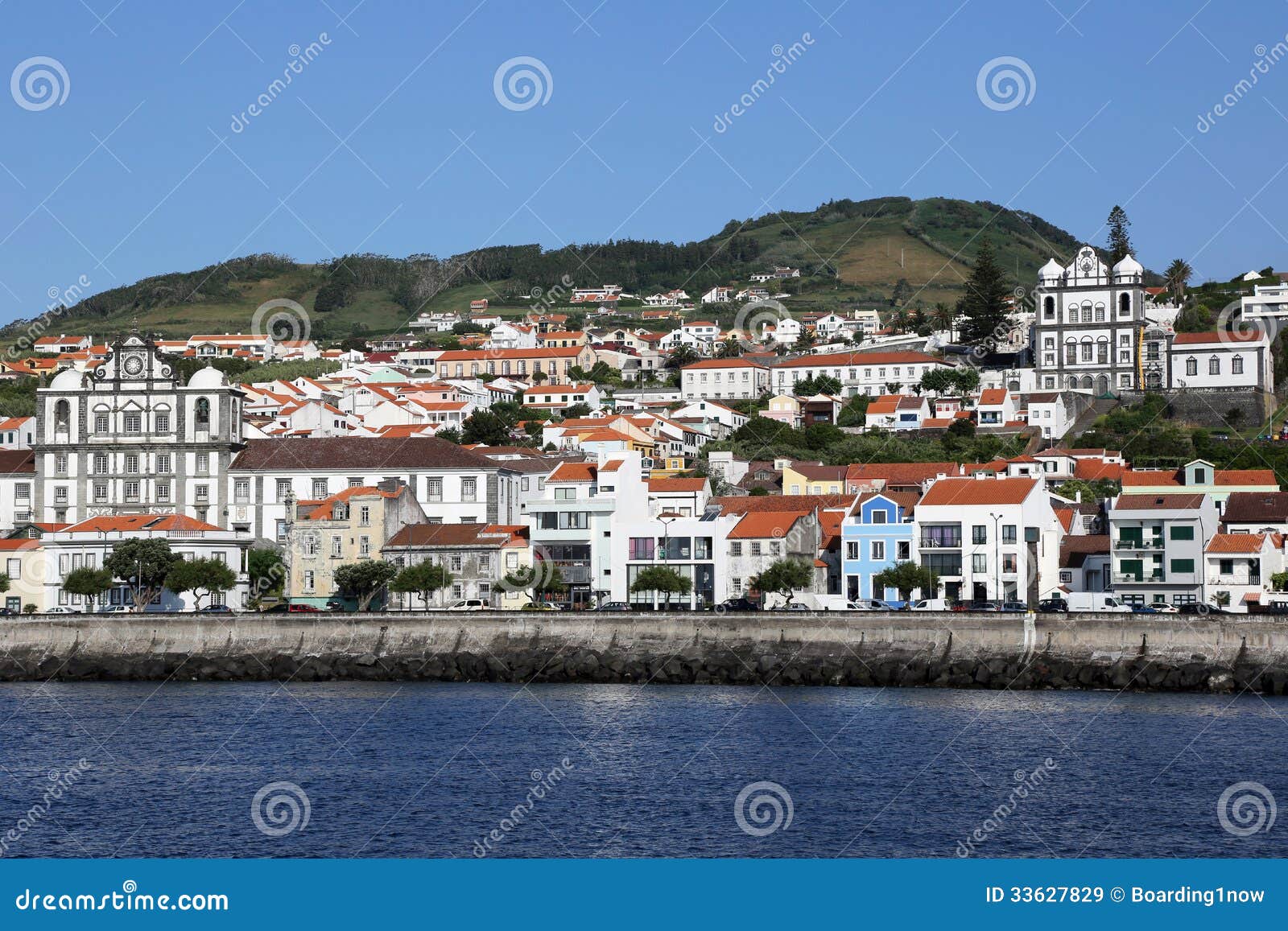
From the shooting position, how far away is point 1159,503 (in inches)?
2589

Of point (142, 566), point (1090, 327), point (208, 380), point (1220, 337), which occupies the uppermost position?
point (1090, 327)

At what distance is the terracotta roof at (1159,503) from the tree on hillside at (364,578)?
27.4m

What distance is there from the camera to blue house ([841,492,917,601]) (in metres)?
66.2

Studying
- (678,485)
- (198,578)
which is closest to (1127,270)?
(678,485)

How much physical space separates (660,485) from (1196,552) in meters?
21.8

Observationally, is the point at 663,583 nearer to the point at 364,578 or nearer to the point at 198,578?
the point at 364,578

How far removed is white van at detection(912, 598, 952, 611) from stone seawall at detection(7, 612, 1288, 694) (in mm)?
5909

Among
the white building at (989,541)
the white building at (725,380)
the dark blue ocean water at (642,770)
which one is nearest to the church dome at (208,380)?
the dark blue ocean water at (642,770)

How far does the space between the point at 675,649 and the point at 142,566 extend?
22211 millimetres

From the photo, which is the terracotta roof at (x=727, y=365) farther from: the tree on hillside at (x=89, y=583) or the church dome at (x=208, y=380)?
the tree on hillside at (x=89, y=583)

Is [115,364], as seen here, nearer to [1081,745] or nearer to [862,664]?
[862,664]

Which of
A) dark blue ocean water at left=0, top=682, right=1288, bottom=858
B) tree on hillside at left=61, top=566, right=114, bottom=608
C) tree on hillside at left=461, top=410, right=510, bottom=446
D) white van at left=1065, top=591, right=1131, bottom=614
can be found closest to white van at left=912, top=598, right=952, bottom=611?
white van at left=1065, top=591, right=1131, bottom=614

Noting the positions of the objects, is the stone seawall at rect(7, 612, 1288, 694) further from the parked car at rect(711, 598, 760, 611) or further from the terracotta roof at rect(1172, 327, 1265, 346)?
the terracotta roof at rect(1172, 327, 1265, 346)

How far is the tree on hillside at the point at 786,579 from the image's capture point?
64.8m
